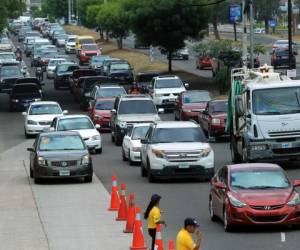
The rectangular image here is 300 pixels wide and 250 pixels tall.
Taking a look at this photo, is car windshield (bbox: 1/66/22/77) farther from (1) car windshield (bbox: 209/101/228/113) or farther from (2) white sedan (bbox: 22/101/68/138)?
(1) car windshield (bbox: 209/101/228/113)

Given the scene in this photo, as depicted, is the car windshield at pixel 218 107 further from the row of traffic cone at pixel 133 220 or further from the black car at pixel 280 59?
the black car at pixel 280 59

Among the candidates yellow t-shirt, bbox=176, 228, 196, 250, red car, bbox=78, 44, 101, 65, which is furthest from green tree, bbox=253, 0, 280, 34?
yellow t-shirt, bbox=176, 228, 196, 250

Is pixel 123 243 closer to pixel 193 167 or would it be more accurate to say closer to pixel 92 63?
pixel 193 167

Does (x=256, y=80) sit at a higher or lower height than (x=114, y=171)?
higher

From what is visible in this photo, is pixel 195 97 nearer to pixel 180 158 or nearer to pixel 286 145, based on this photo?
pixel 286 145

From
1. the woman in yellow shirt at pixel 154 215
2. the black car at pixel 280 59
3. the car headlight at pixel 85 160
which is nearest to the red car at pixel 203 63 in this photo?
the black car at pixel 280 59

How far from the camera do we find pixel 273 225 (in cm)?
2064

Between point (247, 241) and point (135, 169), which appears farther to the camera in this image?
point (135, 169)

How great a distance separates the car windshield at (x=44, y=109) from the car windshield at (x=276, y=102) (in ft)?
58.0

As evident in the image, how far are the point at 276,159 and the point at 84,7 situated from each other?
10236cm

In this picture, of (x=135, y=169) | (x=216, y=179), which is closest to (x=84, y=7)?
(x=135, y=169)

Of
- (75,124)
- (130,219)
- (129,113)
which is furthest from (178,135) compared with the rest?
(129,113)

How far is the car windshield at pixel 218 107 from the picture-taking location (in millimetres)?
43000

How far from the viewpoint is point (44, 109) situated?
48.1 meters
